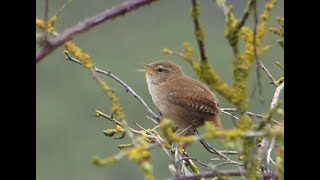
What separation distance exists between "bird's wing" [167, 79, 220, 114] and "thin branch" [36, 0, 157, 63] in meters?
2.11

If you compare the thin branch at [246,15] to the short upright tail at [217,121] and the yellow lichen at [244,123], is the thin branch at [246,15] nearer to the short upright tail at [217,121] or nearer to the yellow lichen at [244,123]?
the yellow lichen at [244,123]

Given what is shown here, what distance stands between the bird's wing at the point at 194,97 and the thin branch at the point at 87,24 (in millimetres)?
2108

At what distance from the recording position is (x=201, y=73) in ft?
6.60

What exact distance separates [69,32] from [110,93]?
218 mm

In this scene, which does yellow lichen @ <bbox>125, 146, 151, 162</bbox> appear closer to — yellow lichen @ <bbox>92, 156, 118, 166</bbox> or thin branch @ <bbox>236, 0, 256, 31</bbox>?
yellow lichen @ <bbox>92, 156, 118, 166</bbox>

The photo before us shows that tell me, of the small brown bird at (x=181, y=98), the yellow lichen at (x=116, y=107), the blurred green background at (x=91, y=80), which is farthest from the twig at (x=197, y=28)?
the blurred green background at (x=91, y=80)

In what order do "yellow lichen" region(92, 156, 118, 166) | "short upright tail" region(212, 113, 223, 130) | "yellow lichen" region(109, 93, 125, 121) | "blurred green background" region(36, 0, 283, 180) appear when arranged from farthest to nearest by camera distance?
"blurred green background" region(36, 0, 283, 180), "short upright tail" region(212, 113, 223, 130), "yellow lichen" region(109, 93, 125, 121), "yellow lichen" region(92, 156, 118, 166)

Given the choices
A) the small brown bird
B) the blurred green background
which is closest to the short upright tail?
the small brown bird

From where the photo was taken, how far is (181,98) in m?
4.42

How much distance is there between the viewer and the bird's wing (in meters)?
4.07

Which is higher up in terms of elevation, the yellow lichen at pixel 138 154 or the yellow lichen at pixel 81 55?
the yellow lichen at pixel 81 55

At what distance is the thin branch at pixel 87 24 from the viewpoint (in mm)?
1803
